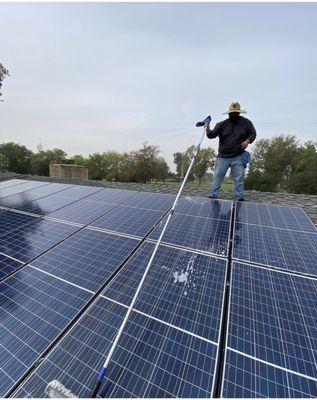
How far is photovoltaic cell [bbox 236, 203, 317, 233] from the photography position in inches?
156

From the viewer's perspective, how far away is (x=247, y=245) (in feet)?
11.1

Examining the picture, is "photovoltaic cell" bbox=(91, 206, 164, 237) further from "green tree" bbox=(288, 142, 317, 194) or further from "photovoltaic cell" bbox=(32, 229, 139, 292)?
"green tree" bbox=(288, 142, 317, 194)

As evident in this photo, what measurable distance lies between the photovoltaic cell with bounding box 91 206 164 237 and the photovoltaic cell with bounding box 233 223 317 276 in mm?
1678

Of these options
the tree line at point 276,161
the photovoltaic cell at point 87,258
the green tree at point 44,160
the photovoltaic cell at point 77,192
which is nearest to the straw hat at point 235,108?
the photovoltaic cell at point 87,258

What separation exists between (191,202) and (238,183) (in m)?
1.47

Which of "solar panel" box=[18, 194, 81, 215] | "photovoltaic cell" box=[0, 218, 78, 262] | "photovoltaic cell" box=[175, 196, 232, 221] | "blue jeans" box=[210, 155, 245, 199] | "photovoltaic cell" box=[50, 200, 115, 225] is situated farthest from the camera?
"solar panel" box=[18, 194, 81, 215]

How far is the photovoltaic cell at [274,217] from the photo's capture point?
3952mm

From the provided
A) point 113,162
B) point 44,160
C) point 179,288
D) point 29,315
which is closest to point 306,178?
point 179,288

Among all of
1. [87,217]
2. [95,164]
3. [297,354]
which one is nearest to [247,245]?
[297,354]

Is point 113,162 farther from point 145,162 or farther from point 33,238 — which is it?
point 33,238

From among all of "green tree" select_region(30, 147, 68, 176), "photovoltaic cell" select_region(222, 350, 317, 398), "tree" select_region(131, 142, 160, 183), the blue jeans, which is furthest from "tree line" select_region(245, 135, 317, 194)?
"green tree" select_region(30, 147, 68, 176)

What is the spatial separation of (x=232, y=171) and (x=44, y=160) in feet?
202

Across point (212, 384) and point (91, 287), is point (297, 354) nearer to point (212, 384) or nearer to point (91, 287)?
point (212, 384)

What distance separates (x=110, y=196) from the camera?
6.17 meters
